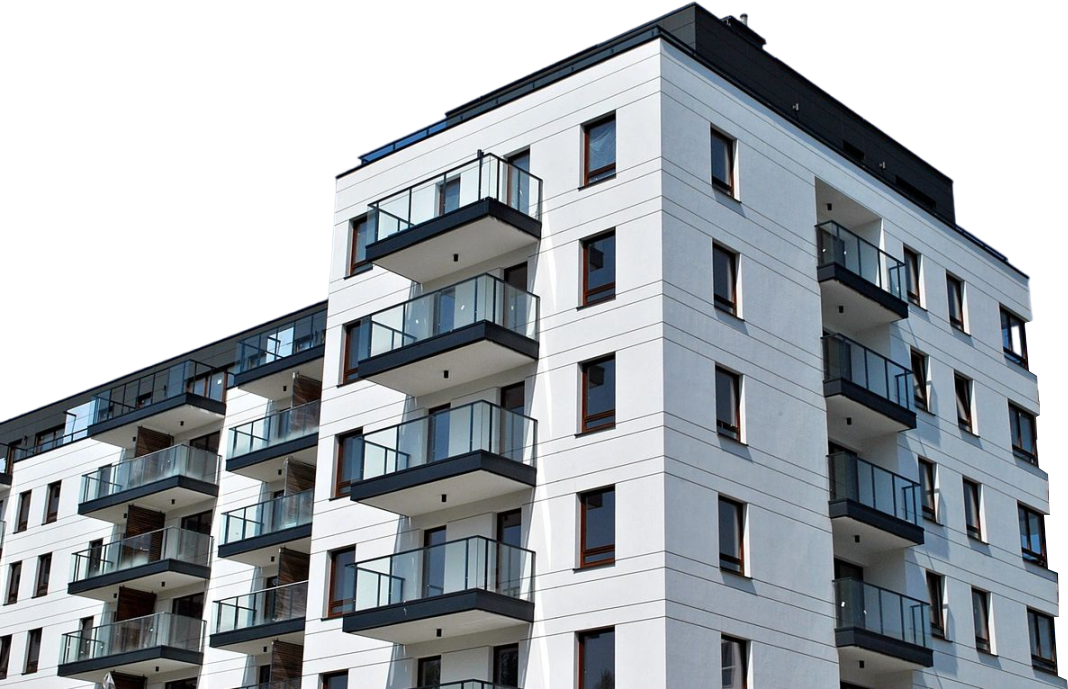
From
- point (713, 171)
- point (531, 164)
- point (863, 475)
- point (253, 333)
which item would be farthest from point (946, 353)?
point (253, 333)

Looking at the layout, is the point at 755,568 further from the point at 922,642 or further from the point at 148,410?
the point at 148,410

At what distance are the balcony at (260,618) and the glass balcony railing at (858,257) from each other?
636 inches

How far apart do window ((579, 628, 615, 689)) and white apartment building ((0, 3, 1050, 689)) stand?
59mm

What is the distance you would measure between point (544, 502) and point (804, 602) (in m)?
5.78

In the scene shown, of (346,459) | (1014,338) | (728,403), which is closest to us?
(728,403)

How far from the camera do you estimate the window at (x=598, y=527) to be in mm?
28659

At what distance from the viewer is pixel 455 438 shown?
3080 cm

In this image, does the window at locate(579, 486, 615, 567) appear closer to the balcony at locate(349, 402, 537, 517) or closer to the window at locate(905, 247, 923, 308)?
the balcony at locate(349, 402, 537, 517)

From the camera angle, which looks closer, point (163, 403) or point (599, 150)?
point (599, 150)

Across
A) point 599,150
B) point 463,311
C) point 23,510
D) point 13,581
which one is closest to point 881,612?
point 463,311

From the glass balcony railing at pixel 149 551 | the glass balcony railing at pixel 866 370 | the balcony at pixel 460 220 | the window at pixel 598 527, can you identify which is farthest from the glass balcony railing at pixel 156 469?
the glass balcony railing at pixel 866 370

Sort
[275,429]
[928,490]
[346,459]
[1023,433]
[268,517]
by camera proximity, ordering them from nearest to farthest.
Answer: [346,459] → [928,490] → [1023,433] → [268,517] → [275,429]

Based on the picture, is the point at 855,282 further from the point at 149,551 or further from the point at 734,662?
the point at 149,551

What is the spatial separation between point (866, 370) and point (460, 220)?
1008 centimetres
